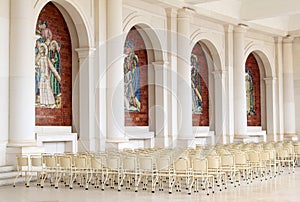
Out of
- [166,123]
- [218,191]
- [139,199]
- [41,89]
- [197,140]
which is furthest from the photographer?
[197,140]

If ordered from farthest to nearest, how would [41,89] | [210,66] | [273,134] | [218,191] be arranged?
[273,134]
[210,66]
[41,89]
[218,191]

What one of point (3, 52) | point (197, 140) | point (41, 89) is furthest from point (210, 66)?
point (3, 52)

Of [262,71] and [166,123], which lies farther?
[262,71]

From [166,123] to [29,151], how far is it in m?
9.45

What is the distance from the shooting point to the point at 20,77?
51.6 ft

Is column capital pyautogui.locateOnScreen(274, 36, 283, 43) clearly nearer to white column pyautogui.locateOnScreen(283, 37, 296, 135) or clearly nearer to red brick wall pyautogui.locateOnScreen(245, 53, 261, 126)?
white column pyautogui.locateOnScreen(283, 37, 296, 135)

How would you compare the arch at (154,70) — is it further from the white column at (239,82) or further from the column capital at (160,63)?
the white column at (239,82)

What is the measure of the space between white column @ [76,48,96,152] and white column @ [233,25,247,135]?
10.9 meters

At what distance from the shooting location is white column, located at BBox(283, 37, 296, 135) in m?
31.6

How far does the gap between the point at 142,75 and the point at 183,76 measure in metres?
2.01

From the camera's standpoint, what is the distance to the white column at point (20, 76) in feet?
51.5

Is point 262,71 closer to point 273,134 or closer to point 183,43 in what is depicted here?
point 273,134

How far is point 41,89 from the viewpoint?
61.1 ft

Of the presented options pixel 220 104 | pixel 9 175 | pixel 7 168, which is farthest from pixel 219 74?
pixel 9 175
